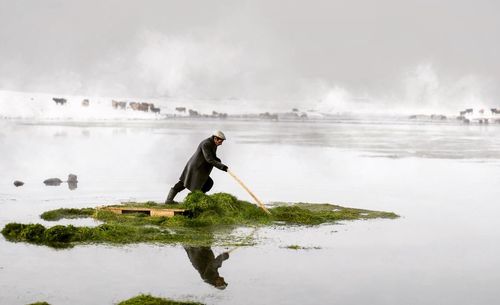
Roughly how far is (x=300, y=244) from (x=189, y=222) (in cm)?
234

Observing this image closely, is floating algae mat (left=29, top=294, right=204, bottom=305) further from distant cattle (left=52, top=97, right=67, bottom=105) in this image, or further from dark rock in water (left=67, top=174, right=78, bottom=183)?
distant cattle (left=52, top=97, right=67, bottom=105)

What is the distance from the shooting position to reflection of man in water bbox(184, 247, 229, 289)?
386 inches

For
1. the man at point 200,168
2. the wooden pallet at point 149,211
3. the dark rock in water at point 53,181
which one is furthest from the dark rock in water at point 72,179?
the wooden pallet at point 149,211

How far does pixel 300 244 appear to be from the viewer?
12.3m

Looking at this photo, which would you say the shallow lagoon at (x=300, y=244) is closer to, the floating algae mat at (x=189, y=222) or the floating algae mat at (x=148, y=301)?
the floating algae mat at (x=148, y=301)

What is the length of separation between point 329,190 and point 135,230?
8.43 metres

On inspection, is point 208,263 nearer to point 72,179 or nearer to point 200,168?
point 200,168

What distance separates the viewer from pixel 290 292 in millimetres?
9344

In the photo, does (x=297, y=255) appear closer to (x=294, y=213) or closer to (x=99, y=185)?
(x=294, y=213)

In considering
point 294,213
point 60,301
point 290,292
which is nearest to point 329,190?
point 294,213

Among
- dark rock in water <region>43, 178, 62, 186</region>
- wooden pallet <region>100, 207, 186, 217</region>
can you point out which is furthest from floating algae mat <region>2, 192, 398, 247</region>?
dark rock in water <region>43, 178, 62, 186</region>

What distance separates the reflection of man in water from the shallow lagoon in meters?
0.11

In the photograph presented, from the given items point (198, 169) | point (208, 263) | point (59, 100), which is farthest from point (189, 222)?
point (59, 100)

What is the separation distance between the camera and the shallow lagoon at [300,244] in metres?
9.32
